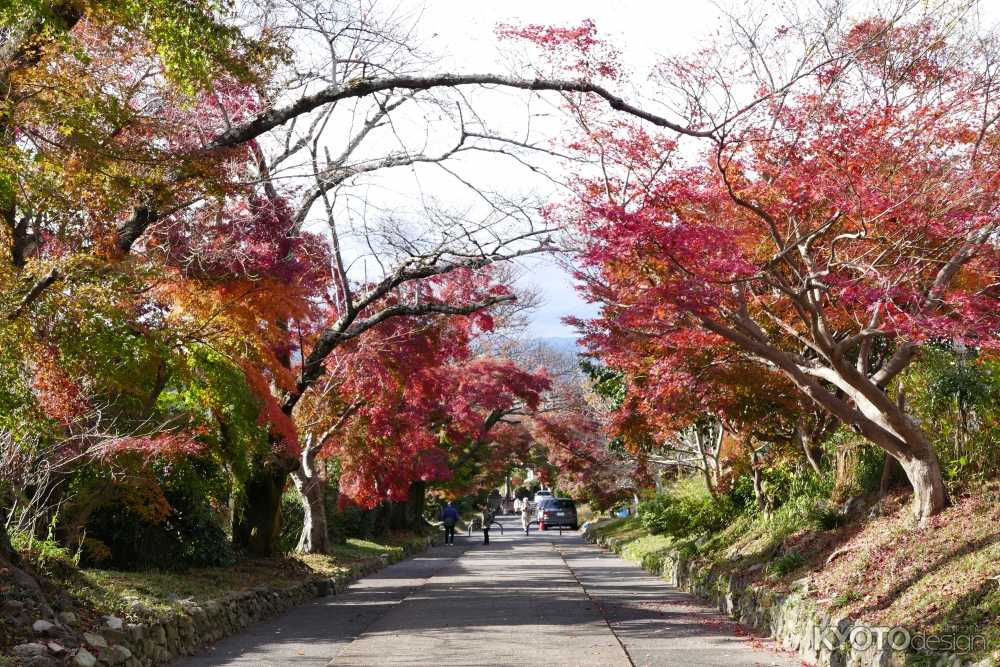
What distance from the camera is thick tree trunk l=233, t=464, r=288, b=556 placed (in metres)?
18.4

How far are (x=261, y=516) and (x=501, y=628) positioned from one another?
790cm

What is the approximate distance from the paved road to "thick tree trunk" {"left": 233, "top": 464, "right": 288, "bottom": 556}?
1.69 metres

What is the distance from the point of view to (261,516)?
18609mm

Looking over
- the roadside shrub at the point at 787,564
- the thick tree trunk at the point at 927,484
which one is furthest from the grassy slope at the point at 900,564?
the thick tree trunk at the point at 927,484

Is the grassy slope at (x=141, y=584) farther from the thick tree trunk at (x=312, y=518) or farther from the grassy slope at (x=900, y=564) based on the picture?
the grassy slope at (x=900, y=564)

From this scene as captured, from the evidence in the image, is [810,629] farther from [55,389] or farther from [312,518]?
[312,518]

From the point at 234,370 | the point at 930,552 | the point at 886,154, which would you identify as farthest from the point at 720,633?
the point at 234,370

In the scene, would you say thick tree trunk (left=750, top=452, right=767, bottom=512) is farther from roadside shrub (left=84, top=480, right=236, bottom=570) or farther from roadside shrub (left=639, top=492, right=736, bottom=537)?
roadside shrub (left=84, top=480, right=236, bottom=570)

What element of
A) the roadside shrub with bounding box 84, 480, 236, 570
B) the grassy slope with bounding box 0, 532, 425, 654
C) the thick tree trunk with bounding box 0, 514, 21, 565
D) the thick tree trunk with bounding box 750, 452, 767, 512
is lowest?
the grassy slope with bounding box 0, 532, 425, 654

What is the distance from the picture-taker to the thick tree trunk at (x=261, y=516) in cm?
1836

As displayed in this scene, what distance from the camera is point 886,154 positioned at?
439 inches

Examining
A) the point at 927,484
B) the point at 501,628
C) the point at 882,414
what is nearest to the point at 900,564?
the point at 927,484

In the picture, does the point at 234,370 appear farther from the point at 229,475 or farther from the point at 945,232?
the point at 945,232

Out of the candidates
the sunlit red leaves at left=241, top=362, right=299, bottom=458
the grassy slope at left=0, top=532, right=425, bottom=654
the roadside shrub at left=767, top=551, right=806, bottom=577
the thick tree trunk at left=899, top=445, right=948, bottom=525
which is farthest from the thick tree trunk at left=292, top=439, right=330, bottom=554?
the thick tree trunk at left=899, top=445, right=948, bottom=525
